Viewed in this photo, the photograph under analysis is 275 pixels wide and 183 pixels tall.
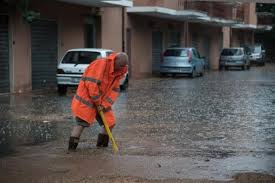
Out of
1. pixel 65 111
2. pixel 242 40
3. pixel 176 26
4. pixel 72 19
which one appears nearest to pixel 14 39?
pixel 72 19

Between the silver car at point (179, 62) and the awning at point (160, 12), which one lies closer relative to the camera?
the awning at point (160, 12)

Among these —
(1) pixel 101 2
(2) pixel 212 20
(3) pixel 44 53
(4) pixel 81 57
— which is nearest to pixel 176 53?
(1) pixel 101 2

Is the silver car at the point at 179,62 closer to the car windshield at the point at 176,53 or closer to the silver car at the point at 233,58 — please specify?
the car windshield at the point at 176,53

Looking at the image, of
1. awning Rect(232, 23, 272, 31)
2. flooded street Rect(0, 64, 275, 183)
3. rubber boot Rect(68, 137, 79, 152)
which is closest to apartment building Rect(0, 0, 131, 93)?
flooded street Rect(0, 64, 275, 183)

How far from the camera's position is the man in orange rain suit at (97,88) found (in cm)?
876

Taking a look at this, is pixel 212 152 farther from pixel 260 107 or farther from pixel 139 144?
pixel 260 107

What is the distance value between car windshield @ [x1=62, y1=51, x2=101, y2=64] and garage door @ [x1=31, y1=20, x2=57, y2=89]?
258cm

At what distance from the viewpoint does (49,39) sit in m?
23.3

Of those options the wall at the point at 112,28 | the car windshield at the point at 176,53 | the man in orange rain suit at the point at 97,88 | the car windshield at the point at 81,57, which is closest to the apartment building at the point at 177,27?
the wall at the point at 112,28

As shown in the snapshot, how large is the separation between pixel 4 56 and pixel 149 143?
38.4 ft

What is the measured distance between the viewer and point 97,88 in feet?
28.6

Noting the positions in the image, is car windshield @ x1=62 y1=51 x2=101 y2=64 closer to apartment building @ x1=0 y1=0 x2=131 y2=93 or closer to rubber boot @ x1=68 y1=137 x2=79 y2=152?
apartment building @ x1=0 y1=0 x2=131 y2=93

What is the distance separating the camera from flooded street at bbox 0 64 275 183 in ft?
24.6

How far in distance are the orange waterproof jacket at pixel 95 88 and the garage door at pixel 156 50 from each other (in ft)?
83.8
